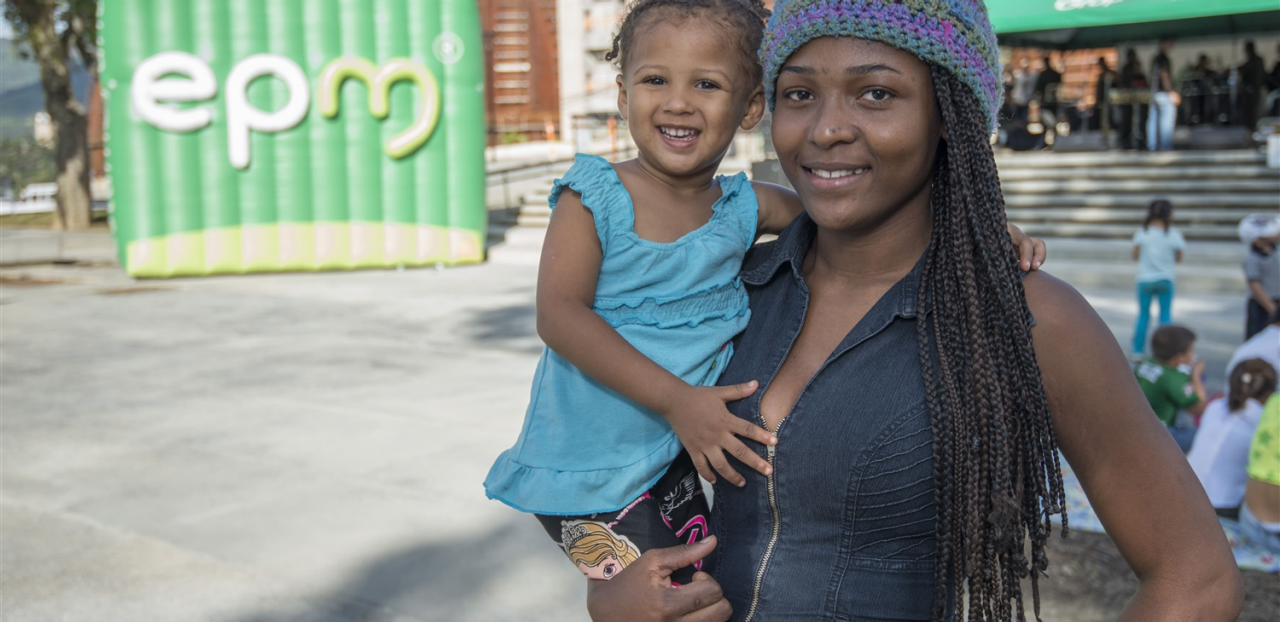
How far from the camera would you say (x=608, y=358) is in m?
1.69

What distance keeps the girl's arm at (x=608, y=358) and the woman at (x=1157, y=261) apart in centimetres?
731

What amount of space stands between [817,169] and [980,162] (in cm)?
23

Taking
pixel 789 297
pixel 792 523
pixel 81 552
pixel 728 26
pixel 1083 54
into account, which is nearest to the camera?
pixel 792 523

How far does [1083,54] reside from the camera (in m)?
21.7

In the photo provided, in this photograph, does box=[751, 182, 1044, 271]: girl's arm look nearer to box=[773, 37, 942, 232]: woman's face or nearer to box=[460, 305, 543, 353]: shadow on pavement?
box=[773, 37, 942, 232]: woman's face

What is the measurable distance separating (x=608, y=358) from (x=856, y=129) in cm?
54

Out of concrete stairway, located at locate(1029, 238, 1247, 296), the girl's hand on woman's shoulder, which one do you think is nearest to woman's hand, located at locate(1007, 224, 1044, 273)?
the girl's hand on woman's shoulder

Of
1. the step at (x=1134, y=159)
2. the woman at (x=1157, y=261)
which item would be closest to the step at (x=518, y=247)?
the step at (x=1134, y=159)

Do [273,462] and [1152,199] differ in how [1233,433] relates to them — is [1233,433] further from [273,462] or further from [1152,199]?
[1152,199]

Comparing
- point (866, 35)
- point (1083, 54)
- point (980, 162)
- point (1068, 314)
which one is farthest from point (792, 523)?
point (1083, 54)

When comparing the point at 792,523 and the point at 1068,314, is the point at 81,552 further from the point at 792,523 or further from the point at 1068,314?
the point at 1068,314

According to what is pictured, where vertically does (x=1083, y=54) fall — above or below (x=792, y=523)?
above

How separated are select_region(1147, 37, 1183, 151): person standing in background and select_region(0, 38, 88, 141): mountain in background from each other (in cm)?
1839

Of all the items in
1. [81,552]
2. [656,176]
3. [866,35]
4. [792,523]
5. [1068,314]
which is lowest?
[81,552]
